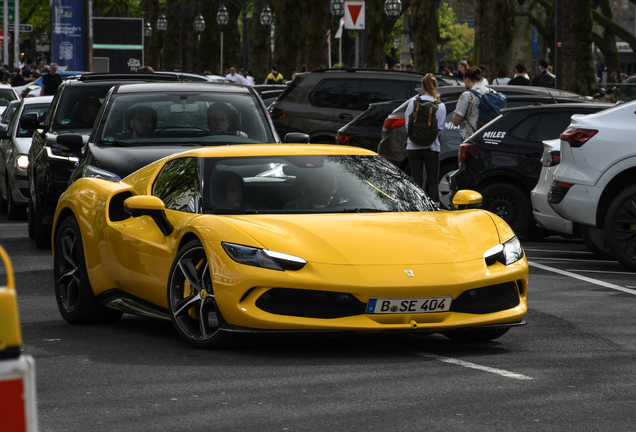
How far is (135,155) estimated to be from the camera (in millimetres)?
10492

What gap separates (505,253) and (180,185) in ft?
6.82

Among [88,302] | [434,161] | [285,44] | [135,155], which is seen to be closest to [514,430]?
[88,302]

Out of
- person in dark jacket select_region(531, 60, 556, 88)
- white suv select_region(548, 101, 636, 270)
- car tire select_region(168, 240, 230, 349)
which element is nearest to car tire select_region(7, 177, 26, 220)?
white suv select_region(548, 101, 636, 270)

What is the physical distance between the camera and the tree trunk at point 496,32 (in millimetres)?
32406

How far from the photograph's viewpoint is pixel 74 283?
26.0 feet

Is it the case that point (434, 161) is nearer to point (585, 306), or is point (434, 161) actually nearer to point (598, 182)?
point (598, 182)

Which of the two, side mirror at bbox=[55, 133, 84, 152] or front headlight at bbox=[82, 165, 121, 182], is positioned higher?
side mirror at bbox=[55, 133, 84, 152]

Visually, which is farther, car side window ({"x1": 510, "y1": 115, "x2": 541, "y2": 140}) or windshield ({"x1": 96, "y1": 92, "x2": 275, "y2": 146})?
car side window ({"x1": 510, "y1": 115, "x2": 541, "y2": 140})

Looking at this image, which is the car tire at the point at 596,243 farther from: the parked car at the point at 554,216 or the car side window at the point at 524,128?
the car side window at the point at 524,128

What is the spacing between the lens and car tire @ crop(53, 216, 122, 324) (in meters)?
7.77

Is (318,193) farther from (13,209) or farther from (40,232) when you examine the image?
(13,209)

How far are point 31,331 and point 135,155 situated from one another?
10.6 feet

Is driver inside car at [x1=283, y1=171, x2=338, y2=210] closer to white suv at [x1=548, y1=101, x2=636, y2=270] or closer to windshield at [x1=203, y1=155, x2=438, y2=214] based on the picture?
windshield at [x1=203, y1=155, x2=438, y2=214]

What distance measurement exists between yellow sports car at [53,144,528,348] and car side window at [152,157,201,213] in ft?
0.03
